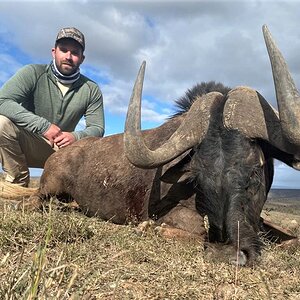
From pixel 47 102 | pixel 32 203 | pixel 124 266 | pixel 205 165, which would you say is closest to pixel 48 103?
pixel 47 102

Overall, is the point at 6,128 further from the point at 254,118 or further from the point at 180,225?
the point at 254,118

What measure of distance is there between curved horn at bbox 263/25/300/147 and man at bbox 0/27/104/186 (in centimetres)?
389

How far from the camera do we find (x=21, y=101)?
7.67m

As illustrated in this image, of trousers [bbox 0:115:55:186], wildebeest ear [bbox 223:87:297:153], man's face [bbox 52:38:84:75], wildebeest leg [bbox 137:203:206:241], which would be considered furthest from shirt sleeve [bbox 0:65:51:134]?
wildebeest ear [bbox 223:87:297:153]

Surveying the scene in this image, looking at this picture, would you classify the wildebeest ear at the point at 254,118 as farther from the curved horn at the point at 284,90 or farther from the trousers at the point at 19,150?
the trousers at the point at 19,150

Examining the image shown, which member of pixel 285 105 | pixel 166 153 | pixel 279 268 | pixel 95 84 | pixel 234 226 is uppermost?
pixel 95 84

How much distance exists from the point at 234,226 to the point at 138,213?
78.2 inches

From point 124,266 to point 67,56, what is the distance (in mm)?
5352

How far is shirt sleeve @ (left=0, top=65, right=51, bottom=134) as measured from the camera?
279 inches

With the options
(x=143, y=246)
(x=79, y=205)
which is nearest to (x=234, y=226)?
(x=143, y=246)

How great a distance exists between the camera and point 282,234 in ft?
17.8

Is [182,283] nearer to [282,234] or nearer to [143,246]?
[143,246]

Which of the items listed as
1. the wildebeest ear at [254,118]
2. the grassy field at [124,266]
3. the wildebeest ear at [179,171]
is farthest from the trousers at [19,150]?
the wildebeest ear at [254,118]

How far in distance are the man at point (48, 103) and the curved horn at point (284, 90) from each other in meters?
3.89
